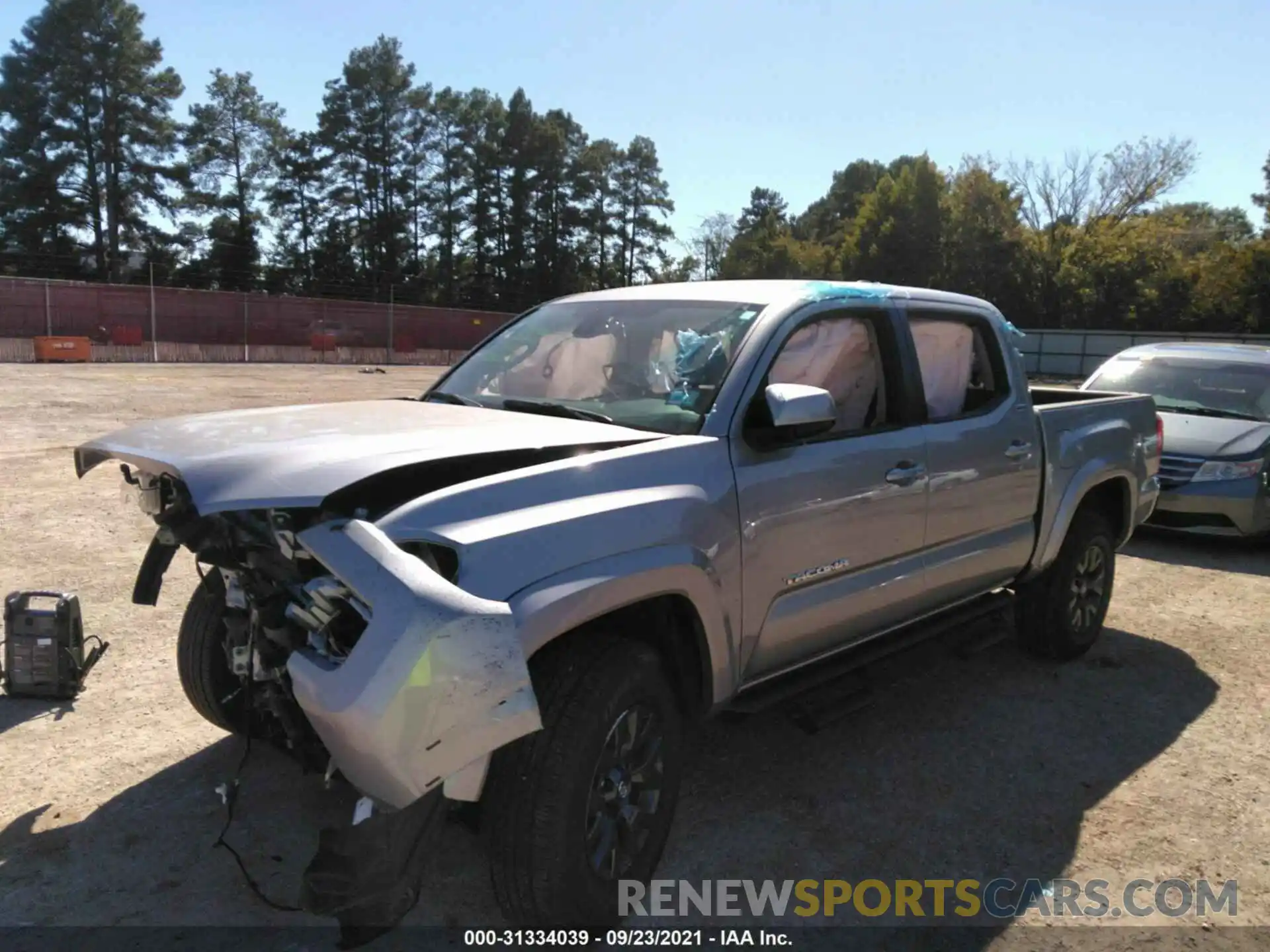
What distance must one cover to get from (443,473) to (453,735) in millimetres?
847

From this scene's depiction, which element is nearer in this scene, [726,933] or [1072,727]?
[726,933]

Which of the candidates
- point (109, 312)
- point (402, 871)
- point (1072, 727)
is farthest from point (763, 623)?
point (109, 312)

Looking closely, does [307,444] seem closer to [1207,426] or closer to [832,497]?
[832,497]

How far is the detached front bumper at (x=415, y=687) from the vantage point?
6.76 ft

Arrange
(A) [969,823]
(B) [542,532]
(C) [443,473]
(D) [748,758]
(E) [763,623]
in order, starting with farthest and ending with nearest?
(D) [748,758]
(A) [969,823]
(E) [763,623]
(C) [443,473]
(B) [542,532]

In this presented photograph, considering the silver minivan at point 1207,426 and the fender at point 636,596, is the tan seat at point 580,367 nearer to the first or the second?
the fender at point 636,596

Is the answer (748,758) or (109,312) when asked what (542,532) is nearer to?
(748,758)

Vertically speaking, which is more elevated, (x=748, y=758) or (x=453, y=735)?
(x=453, y=735)

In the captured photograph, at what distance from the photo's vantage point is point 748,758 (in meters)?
3.95

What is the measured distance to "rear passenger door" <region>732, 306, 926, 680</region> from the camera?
3.17 m

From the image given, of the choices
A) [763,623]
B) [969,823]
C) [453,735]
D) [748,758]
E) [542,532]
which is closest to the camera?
[453,735]

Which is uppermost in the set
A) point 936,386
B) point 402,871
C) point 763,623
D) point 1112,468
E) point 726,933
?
point 936,386

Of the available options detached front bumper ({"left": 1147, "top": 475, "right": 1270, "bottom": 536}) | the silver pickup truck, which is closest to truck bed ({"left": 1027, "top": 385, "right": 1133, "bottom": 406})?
the silver pickup truck

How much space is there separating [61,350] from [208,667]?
30657mm
